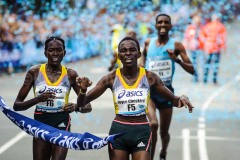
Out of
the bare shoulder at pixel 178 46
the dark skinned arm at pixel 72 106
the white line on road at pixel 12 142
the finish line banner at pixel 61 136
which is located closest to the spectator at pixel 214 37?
the white line on road at pixel 12 142

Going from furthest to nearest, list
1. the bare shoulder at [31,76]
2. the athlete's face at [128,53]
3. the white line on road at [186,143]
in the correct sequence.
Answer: the white line on road at [186,143] < the bare shoulder at [31,76] < the athlete's face at [128,53]

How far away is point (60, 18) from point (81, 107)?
22.0m

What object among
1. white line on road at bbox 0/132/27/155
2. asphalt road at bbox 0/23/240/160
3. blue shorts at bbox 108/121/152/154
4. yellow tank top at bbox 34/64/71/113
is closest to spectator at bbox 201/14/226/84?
asphalt road at bbox 0/23/240/160

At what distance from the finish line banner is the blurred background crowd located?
7.86 m

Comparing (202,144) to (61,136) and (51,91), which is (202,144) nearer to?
(51,91)

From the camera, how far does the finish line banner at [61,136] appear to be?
23.3 ft

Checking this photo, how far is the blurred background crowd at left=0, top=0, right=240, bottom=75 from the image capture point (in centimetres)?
2483

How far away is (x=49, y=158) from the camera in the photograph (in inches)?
311

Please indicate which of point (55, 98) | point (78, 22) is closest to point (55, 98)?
point (55, 98)

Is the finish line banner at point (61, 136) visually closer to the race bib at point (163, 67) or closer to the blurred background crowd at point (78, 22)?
the race bib at point (163, 67)

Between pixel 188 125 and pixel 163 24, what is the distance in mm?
5028

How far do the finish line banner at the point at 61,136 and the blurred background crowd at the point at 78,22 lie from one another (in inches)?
309

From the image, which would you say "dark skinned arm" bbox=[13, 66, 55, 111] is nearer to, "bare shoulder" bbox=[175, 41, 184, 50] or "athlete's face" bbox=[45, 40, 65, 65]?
"athlete's face" bbox=[45, 40, 65, 65]

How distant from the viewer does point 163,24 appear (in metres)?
10.2
